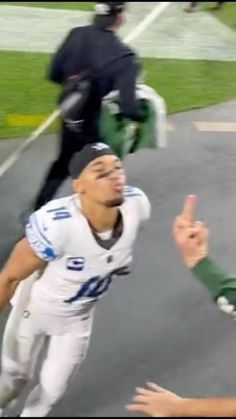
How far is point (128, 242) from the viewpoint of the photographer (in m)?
3.88

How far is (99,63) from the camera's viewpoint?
519 centimetres

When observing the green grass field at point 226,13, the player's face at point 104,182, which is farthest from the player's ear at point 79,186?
the green grass field at point 226,13

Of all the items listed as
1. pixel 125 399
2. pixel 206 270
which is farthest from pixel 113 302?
pixel 206 270

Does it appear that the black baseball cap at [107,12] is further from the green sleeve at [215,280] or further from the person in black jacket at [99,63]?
the green sleeve at [215,280]

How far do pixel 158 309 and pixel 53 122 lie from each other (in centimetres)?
166

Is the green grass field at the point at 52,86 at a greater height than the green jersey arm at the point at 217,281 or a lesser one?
lesser

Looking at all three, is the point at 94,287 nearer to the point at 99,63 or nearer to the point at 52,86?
the point at 99,63

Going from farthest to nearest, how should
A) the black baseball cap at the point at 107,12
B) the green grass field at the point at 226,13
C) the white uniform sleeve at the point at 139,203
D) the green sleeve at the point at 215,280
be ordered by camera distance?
the green grass field at the point at 226,13
the black baseball cap at the point at 107,12
the white uniform sleeve at the point at 139,203
the green sleeve at the point at 215,280

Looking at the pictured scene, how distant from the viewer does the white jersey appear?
3733 mm

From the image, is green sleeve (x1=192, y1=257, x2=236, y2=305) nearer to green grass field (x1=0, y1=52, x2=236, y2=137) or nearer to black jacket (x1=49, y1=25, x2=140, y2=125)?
black jacket (x1=49, y1=25, x2=140, y2=125)

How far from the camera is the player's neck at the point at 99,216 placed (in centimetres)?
375

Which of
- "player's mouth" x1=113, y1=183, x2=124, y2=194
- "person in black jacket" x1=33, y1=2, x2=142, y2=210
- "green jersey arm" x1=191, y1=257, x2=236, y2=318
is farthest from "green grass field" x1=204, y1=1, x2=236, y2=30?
"green jersey arm" x1=191, y1=257, x2=236, y2=318

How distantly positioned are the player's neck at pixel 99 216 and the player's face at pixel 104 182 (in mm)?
32

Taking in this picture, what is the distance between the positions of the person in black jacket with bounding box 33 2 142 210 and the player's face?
1515mm
